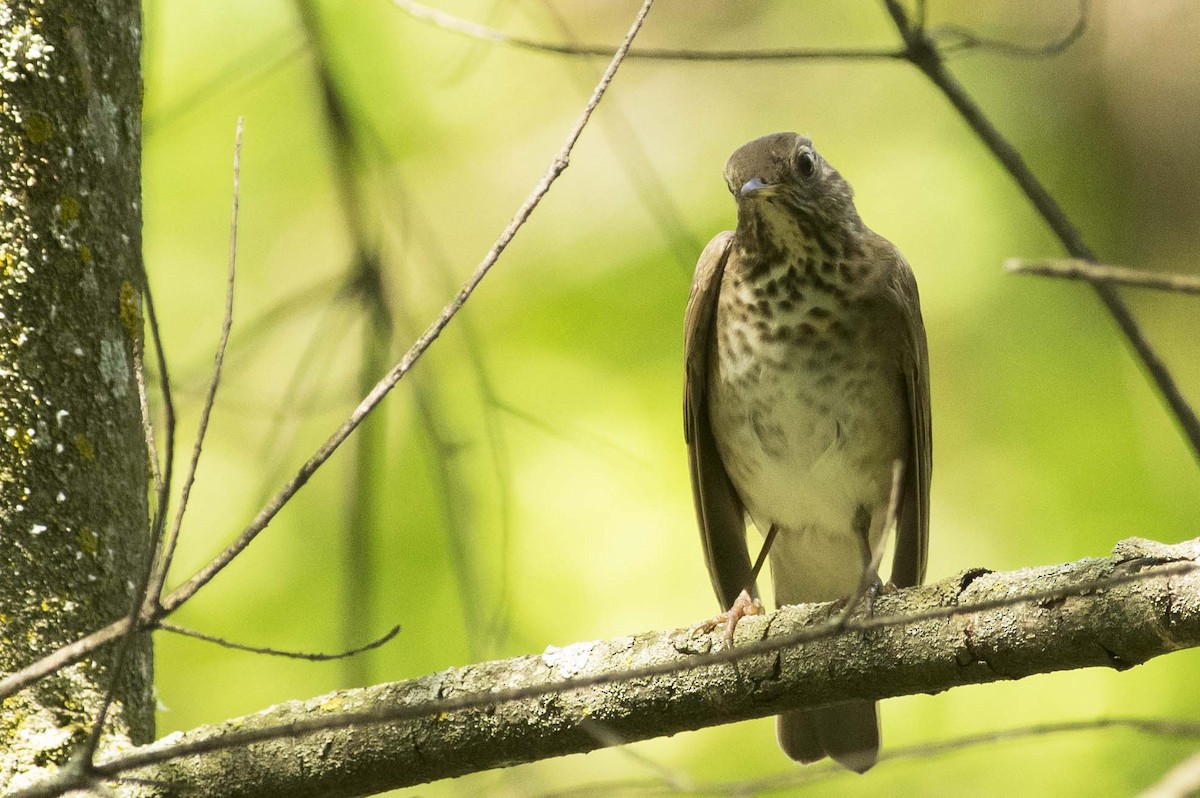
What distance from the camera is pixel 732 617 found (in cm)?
313

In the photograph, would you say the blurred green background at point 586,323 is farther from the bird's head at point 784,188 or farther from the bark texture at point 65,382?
the bark texture at point 65,382

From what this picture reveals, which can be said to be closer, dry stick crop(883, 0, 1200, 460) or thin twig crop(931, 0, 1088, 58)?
dry stick crop(883, 0, 1200, 460)

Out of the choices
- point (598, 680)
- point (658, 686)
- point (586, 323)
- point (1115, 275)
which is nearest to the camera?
point (1115, 275)

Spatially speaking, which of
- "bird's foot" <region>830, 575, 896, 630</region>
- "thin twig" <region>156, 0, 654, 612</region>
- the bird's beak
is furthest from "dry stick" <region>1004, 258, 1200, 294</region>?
the bird's beak

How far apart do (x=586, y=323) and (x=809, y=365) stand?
3.84ft

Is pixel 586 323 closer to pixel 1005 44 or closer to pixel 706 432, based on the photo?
pixel 706 432

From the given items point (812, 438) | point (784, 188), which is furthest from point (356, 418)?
point (812, 438)

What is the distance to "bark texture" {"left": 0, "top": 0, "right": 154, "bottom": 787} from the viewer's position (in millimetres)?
2322

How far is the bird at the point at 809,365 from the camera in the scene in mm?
3730

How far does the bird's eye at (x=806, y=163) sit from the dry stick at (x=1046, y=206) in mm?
1390

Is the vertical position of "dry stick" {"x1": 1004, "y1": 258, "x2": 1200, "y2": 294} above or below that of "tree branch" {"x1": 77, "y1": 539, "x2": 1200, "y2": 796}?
below

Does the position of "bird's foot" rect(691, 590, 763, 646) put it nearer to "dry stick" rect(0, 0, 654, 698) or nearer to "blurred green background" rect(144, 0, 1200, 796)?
"blurred green background" rect(144, 0, 1200, 796)

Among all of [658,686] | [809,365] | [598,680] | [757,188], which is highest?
[757,188]

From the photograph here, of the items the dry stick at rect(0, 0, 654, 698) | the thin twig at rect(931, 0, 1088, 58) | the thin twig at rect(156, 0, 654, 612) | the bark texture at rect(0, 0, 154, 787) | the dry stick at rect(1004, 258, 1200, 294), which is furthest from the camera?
the thin twig at rect(931, 0, 1088, 58)
